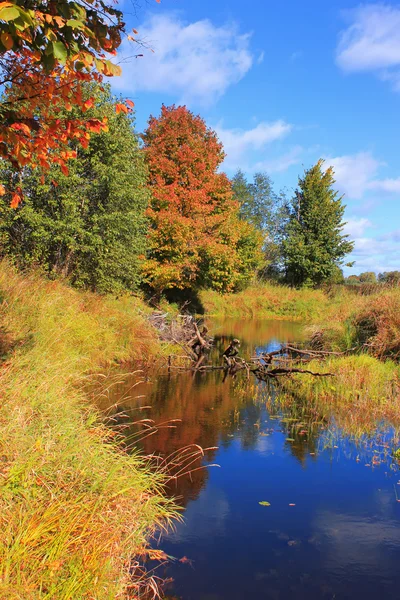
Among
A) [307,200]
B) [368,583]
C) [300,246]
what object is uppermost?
[307,200]

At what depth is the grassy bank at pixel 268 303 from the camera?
33.6m

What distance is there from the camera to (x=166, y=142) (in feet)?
78.0

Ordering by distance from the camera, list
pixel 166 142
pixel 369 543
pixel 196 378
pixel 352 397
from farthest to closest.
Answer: pixel 166 142
pixel 196 378
pixel 352 397
pixel 369 543

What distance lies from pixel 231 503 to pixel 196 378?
7.13m

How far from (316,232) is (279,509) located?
34320 mm

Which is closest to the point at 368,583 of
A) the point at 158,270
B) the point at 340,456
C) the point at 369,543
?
the point at 369,543

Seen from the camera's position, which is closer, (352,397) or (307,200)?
(352,397)

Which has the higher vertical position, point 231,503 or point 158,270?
point 158,270

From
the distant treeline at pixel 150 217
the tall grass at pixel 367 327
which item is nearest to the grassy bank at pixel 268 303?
the distant treeline at pixel 150 217

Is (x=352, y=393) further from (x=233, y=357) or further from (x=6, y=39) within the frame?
(x=6, y=39)

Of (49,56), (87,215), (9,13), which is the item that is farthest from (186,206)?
(9,13)

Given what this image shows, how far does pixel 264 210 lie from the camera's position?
1917 inches

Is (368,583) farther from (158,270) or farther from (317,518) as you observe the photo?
(158,270)

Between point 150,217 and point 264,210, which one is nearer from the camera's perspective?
point 150,217
